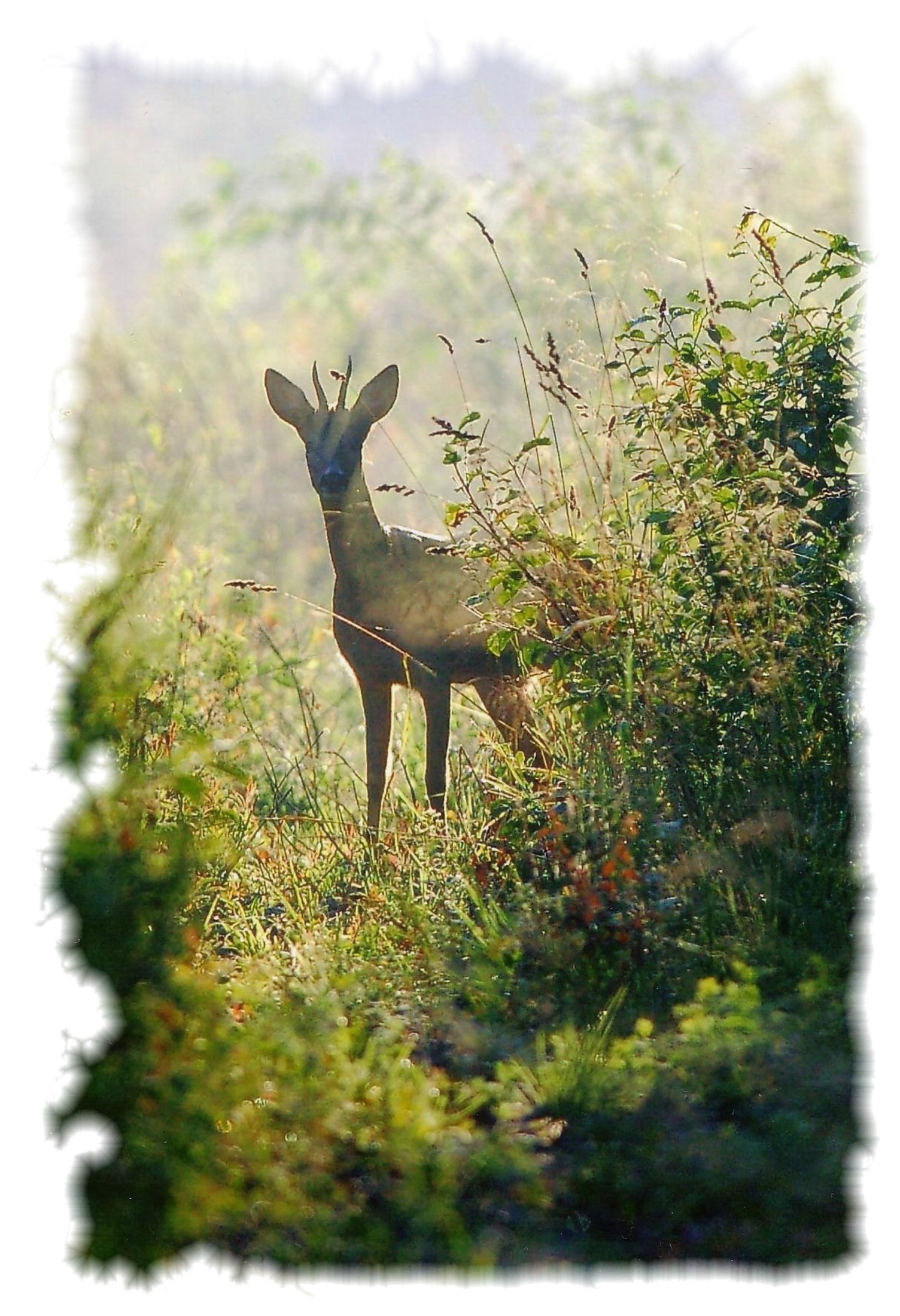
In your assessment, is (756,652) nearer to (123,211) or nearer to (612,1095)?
(612,1095)

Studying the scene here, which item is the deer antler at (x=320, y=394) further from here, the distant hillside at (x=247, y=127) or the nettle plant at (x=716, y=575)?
the nettle plant at (x=716, y=575)

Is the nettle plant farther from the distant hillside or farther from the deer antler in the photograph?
the distant hillside

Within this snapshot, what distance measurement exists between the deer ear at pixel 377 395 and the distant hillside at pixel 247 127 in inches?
43.2

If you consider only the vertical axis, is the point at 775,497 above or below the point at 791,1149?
above

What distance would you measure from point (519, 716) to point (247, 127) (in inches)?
933

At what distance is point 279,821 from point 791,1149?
2.56 metres

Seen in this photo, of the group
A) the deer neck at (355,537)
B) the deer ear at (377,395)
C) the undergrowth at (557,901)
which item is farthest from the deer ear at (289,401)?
the undergrowth at (557,901)

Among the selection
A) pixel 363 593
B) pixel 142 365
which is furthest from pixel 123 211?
pixel 363 593

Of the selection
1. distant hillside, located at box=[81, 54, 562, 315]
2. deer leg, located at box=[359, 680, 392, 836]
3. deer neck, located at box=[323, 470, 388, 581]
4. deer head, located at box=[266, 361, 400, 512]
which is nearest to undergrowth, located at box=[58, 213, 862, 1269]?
deer leg, located at box=[359, 680, 392, 836]

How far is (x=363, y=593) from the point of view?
5988mm

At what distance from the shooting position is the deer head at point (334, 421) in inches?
233

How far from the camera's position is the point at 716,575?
15.1 ft

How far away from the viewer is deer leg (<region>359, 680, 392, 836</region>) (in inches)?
235

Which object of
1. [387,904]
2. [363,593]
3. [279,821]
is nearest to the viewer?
[387,904]
